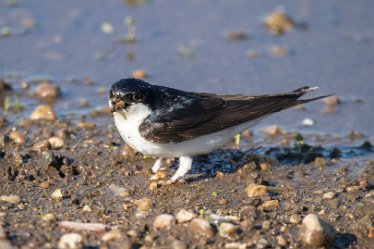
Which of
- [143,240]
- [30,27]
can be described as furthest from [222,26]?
[143,240]

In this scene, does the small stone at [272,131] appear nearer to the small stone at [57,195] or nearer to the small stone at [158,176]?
the small stone at [158,176]

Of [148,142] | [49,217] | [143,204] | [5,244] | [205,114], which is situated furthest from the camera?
[205,114]

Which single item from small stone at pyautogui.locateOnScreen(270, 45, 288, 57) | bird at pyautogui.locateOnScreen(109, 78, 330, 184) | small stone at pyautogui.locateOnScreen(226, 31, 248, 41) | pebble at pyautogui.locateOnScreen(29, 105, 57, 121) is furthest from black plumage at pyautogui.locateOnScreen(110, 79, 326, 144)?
small stone at pyautogui.locateOnScreen(226, 31, 248, 41)

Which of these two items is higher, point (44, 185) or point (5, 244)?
point (5, 244)

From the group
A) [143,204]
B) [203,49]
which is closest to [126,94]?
[143,204]

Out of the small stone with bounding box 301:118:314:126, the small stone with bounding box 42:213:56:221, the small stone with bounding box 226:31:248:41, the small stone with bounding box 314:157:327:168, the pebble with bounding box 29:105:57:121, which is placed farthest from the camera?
the small stone with bounding box 226:31:248:41

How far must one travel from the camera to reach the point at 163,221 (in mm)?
4754

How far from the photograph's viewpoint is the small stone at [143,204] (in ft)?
16.7

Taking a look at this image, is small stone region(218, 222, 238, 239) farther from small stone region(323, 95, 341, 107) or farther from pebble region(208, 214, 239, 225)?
small stone region(323, 95, 341, 107)

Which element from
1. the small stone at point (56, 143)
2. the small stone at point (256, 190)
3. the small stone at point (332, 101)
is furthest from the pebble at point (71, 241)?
the small stone at point (332, 101)

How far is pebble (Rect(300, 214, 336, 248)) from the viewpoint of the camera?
15.2ft

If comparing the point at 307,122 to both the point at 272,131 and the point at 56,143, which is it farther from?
the point at 56,143

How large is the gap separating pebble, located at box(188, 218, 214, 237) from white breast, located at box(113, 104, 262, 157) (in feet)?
3.42

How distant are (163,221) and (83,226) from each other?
1.62 feet
